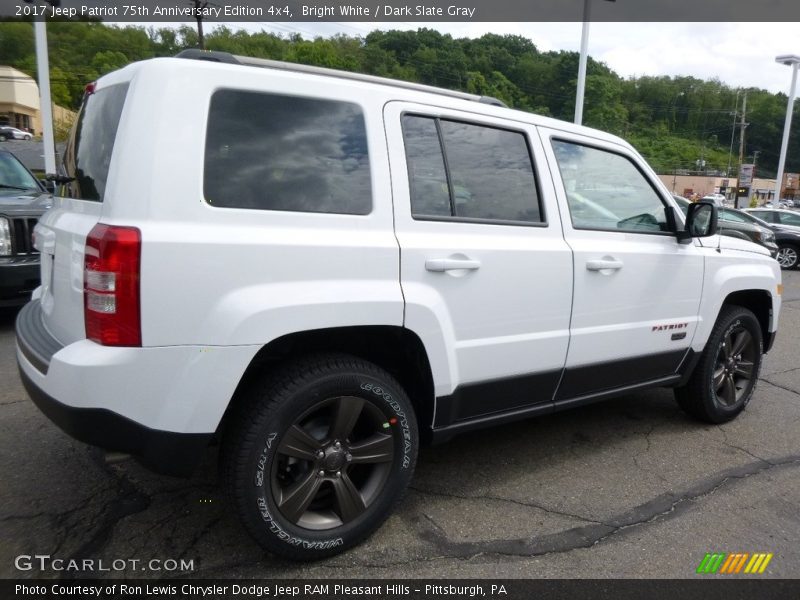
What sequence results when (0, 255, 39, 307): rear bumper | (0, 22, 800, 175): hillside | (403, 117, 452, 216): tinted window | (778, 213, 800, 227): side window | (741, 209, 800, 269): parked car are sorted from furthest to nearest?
1. (0, 22, 800, 175): hillside
2. (778, 213, 800, 227): side window
3. (741, 209, 800, 269): parked car
4. (0, 255, 39, 307): rear bumper
5. (403, 117, 452, 216): tinted window

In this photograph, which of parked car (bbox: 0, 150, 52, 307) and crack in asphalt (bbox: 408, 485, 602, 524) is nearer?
crack in asphalt (bbox: 408, 485, 602, 524)

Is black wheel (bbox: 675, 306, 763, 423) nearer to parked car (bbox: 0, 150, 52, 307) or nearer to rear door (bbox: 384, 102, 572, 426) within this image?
rear door (bbox: 384, 102, 572, 426)

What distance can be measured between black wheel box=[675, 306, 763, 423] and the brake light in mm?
3500

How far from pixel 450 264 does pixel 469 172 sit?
0.52 m

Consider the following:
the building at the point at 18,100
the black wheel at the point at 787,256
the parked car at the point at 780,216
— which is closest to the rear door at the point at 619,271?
the black wheel at the point at 787,256

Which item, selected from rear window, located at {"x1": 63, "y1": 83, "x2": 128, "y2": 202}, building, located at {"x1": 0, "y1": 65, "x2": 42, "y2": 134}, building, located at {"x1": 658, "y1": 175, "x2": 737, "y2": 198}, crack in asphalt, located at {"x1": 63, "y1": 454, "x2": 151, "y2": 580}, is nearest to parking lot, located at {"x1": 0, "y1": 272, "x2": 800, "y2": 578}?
crack in asphalt, located at {"x1": 63, "y1": 454, "x2": 151, "y2": 580}

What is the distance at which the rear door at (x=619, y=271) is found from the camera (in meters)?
3.13

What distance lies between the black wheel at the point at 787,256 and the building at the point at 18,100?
68.5 metres

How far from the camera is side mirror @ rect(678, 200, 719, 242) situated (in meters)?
3.57

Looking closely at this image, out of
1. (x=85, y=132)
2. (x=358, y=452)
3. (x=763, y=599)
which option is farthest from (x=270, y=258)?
(x=763, y=599)

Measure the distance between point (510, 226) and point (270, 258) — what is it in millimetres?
1240

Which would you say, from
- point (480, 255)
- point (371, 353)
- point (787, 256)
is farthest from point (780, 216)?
point (371, 353)

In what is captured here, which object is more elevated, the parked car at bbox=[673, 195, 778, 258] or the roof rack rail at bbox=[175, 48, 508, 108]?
the roof rack rail at bbox=[175, 48, 508, 108]

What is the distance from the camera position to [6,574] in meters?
2.32
